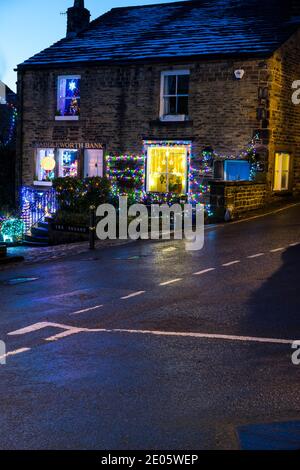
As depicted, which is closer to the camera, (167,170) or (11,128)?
(167,170)

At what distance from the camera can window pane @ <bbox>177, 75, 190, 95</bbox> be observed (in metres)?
24.7

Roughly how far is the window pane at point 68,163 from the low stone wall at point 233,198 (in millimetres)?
7966

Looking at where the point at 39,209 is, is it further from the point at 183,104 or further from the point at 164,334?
the point at 164,334

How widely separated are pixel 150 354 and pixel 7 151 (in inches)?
936

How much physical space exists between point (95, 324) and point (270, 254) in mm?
6401

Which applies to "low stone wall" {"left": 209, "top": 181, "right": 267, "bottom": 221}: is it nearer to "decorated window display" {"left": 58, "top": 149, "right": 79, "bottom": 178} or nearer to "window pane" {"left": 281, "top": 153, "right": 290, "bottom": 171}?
"window pane" {"left": 281, "top": 153, "right": 290, "bottom": 171}

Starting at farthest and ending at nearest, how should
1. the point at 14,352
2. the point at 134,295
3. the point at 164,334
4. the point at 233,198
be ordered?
the point at 233,198, the point at 134,295, the point at 164,334, the point at 14,352

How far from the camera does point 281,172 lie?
25.2 m

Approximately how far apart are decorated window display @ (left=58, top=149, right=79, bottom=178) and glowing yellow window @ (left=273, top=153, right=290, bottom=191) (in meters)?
8.15

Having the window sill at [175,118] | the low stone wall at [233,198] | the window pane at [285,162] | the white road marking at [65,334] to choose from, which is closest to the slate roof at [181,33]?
the window sill at [175,118]

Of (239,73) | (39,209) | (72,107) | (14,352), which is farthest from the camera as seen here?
(72,107)

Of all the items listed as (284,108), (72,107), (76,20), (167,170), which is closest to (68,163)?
(72,107)

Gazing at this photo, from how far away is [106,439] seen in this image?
17.0 ft
